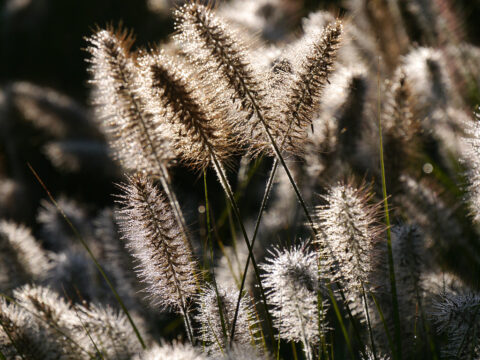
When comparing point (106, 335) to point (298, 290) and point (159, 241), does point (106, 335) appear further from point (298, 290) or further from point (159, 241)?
point (298, 290)

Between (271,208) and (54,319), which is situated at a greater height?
(271,208)

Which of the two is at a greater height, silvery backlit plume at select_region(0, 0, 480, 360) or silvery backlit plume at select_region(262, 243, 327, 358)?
silvery backlit plume at select_region(0, 0, 480, 360)

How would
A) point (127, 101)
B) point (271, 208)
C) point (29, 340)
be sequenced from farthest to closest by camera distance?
point (271, 208) → point (29, 340) → point (127, 101)

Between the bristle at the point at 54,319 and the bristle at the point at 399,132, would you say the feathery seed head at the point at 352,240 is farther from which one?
the bristle at the point at 54,319

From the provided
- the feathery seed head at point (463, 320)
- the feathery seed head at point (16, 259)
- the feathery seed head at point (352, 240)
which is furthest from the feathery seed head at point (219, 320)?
the feathery seed head at point (16, 259)

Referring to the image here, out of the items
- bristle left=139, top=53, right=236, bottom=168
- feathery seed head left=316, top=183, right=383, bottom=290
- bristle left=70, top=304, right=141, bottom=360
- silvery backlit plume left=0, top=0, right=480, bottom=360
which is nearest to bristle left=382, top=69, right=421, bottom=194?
silvery backlit plume left=0, top=0, right=480, bottom=360

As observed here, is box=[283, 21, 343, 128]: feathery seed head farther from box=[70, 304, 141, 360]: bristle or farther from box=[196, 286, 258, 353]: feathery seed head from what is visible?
box=[70, 304, 141, 360]: bristle

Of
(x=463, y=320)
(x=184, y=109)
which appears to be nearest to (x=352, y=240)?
(x=463, y=320)
